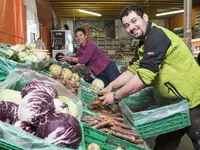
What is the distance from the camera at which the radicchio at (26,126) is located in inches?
Result: 55.0

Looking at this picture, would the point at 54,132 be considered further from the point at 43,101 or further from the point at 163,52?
the point at 163,52

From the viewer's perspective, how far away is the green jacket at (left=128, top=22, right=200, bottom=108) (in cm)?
232

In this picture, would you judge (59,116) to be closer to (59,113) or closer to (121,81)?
(59,113)

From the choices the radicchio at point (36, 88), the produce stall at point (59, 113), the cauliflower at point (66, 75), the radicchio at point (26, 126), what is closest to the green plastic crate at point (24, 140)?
the produce stall at point (59, 113)

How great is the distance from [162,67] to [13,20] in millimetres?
2475

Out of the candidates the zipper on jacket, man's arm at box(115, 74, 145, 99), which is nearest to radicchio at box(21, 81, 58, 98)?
man's arm at box(115, 74, 145, 99)

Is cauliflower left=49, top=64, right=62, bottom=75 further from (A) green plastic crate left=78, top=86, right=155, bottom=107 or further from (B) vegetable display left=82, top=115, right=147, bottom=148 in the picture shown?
(B) vegetable display left=82, top=115, right=147, bottom=148

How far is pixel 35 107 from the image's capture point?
4.60ft

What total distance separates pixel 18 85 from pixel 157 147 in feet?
4.88

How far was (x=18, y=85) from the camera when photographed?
2.09 meters

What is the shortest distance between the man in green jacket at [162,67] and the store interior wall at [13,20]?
1922mm

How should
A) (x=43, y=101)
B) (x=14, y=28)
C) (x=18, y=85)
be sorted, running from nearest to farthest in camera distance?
1. (x=43, y=101)
2. (x=18, y=85)
3. (x=14, y=28)

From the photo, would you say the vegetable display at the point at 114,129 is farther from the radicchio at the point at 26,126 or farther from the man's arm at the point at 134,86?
the radicchio at the point at 26,126

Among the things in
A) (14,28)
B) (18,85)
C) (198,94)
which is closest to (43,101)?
(18,85)
